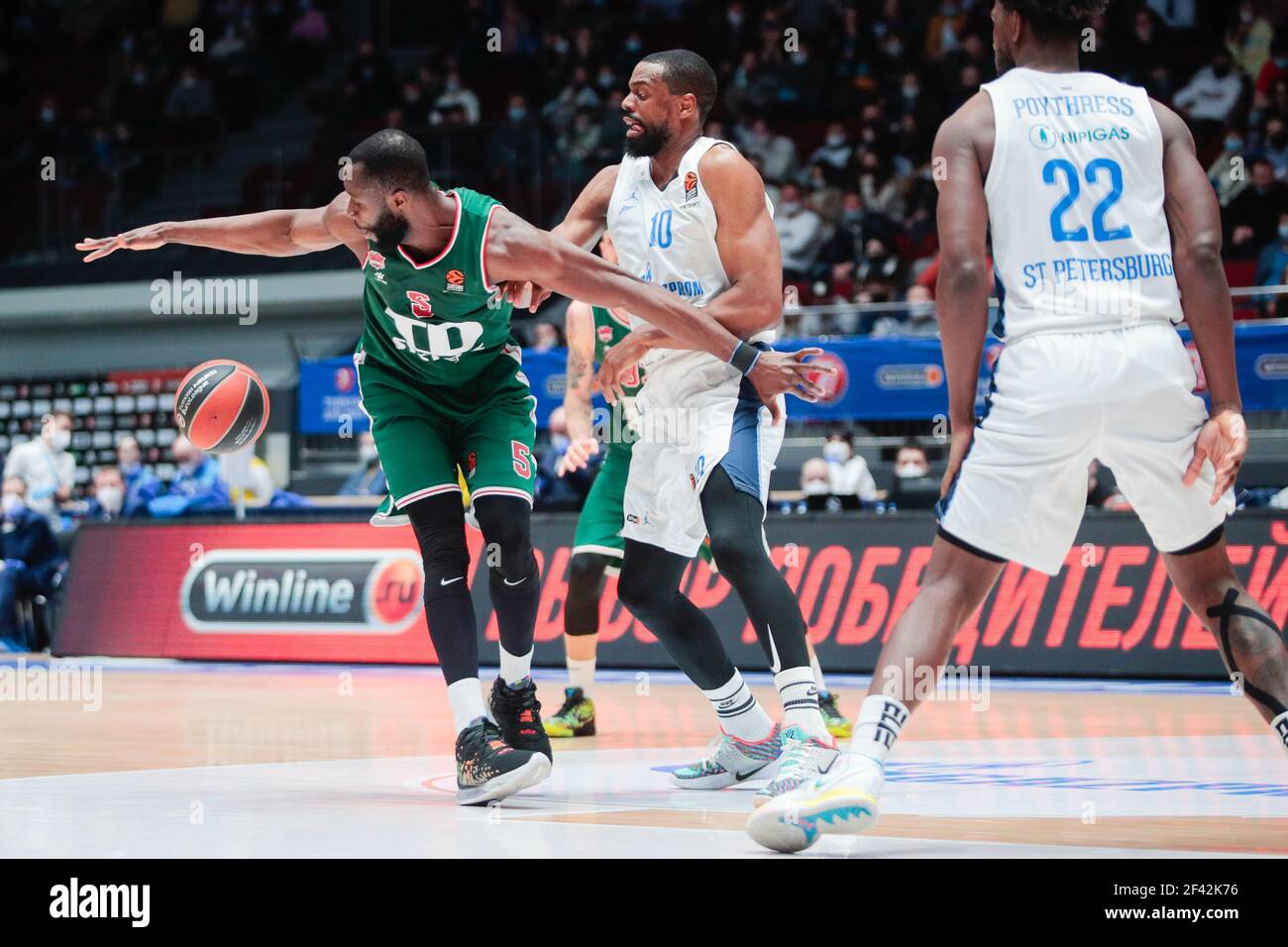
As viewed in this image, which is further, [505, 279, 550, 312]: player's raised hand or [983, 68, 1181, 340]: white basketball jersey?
[505, 279, 550, 312]: player's raised hand

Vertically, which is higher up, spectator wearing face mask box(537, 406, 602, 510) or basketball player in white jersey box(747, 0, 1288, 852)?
basketball player in white jersey box(747, 0, 1288, 852)

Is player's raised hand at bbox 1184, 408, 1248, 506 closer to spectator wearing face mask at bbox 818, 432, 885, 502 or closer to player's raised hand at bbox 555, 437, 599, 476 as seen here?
player's raised hand at bbox 555, 437, 599, 476

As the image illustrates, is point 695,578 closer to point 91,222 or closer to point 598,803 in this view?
point 598,803

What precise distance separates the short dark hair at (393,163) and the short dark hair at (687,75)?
1.03m

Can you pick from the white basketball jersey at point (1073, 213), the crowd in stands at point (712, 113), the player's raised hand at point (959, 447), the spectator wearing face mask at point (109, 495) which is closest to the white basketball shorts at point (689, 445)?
the player's raised hand at point (959, 447)

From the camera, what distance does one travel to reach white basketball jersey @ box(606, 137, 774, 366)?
5.91 meters

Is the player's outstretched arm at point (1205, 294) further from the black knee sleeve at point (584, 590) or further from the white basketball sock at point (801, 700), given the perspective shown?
the black knee sleeve at point (584, 590)

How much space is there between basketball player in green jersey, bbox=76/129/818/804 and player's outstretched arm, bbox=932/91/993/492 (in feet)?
3.63

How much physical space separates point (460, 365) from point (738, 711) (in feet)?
5.06

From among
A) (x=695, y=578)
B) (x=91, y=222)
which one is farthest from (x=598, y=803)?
(x=91, y=222)

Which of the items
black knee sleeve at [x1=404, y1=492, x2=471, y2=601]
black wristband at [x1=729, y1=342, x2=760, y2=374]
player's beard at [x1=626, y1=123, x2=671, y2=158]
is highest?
player's beard at [x1=626, y1=123, x2=671, y2=158]

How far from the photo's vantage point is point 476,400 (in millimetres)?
5934

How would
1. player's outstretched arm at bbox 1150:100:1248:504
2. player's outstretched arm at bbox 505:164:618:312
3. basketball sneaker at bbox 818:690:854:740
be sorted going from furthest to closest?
1. basketball sneaker at bbox 818:690:854:740
2. player's outstretched arm at bbox 505:164:618:312
3. player's outstretched arm at bbox 1150:100:1248:504

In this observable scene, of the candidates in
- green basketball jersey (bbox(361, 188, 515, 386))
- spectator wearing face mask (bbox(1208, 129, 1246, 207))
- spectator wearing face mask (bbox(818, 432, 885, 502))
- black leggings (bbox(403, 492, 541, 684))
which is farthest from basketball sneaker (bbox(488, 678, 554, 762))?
spectator wearing face mask (bbox(1208, 129, 1246, 207))
